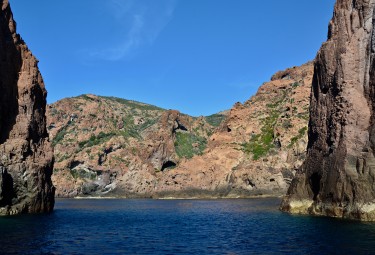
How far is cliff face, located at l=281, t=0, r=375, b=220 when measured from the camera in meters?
48.7

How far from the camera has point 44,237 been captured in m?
37.7

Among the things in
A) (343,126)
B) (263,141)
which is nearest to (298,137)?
(263,141)

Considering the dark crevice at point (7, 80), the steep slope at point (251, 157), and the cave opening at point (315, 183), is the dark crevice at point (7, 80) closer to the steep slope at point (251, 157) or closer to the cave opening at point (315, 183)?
the cave opening at point (315, 183)

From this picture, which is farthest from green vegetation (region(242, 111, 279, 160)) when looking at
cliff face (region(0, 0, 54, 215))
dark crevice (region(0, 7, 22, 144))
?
dark crevice (region(0, 7, 22, 144))

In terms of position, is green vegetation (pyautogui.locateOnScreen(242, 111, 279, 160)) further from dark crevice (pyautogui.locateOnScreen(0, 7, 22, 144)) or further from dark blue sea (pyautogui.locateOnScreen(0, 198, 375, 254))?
dark blue sea (pyautogui.locateOnScreen(0, 198, 375, 254))

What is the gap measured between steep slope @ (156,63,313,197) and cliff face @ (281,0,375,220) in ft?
298

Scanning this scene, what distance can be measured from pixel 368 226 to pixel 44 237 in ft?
106

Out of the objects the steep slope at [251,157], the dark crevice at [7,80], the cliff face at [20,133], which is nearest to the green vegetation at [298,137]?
the steep slope at [251,157]

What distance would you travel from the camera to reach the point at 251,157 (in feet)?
567

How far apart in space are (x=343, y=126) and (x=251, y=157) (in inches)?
4739

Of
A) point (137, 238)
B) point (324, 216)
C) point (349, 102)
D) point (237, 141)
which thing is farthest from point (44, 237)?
point (237, 141)

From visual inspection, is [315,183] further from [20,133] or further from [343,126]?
[20,133]

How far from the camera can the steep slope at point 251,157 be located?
156750 millimetres

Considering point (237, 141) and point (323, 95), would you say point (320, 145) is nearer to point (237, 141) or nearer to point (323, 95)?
point (323, 95)
